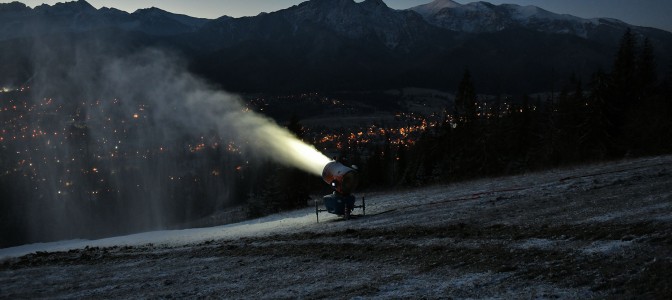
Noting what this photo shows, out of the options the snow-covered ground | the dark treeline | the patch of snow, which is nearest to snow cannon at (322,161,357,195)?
the snow-covered ground

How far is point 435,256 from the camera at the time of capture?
1235 cm

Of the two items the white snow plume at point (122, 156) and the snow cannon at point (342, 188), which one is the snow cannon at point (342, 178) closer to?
the snow cannon at point (342, 188)

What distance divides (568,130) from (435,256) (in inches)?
2120

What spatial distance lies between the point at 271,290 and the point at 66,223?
377 feet

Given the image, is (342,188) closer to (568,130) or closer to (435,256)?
(435,256)

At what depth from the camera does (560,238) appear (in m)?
12.1

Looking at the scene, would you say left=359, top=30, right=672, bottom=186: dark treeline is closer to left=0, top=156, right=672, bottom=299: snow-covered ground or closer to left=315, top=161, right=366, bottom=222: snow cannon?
left=315, top=161, right=366, bottom=222: snow cannon

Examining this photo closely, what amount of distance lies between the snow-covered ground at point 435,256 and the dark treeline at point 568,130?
1193 inches

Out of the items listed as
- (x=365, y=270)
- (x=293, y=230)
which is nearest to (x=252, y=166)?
(x=293, y=230)

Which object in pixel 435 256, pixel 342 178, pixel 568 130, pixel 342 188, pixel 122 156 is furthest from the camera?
pixel 122 156

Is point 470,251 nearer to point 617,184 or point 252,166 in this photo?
point 617,184

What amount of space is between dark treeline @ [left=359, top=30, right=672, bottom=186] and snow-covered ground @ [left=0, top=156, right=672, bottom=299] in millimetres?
30310

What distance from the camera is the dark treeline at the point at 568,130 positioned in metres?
50.5

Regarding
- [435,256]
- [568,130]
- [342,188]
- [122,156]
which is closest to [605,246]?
[435,256]
